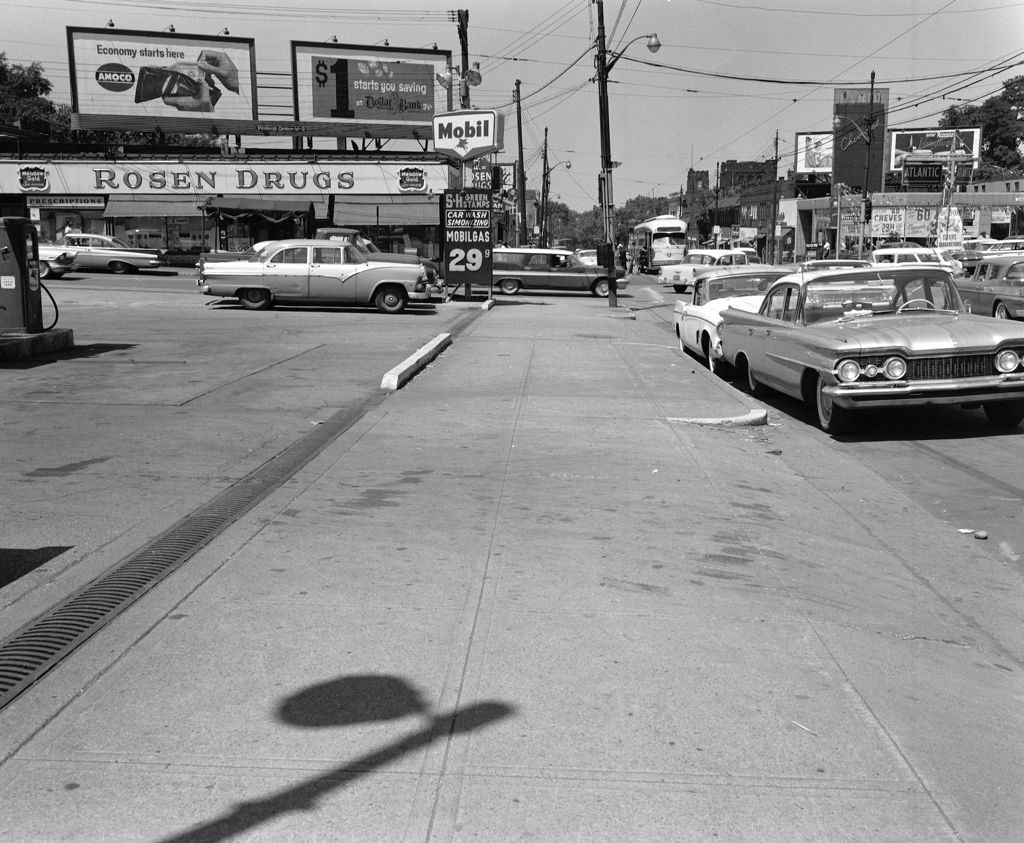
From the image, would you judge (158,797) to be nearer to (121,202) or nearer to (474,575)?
(474,575)

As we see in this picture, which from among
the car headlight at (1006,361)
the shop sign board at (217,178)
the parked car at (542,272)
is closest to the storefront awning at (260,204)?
the shop sign board at (217,178)

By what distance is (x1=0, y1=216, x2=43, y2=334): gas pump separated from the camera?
13.8 meters

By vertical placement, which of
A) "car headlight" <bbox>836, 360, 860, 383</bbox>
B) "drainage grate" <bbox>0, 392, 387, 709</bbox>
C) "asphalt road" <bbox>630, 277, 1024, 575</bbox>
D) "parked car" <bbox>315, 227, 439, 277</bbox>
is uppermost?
"parked car" <bbox>315, 227, 439, 277</bbox>

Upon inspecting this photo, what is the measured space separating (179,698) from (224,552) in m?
1.88

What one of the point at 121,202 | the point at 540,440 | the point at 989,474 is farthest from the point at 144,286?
the point at 989,474

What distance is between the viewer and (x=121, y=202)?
4616 centimetres

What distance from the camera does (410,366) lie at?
518 inches

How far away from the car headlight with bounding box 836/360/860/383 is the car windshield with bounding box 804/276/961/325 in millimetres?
1543

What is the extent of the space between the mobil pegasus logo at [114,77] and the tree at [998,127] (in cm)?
8012

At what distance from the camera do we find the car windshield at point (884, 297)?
434 inches

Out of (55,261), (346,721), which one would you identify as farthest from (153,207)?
(346,721)

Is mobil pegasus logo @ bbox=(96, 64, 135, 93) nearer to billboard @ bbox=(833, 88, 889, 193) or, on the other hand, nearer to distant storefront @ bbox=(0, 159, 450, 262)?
distant storefront @ bbox=(0, 159, 450, 262)

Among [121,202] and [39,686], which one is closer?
[39,686]

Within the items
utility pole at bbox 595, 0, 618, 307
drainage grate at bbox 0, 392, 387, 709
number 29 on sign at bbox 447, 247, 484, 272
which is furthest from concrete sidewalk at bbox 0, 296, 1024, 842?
utility pole at bbox 595, 0, 618, 307
